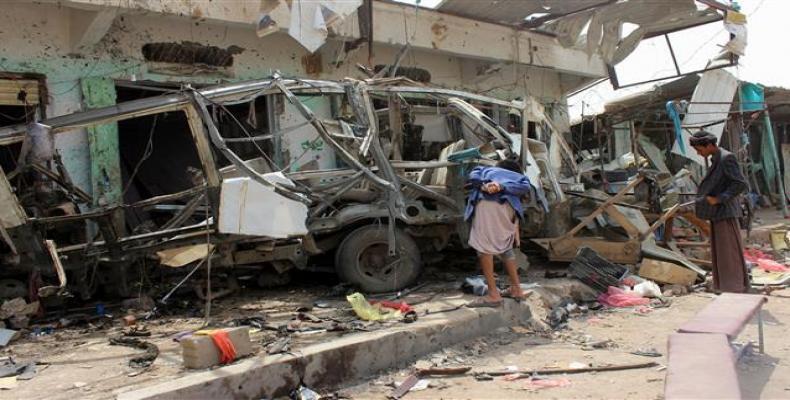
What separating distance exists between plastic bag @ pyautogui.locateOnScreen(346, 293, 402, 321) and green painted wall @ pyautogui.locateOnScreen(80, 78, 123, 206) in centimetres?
381

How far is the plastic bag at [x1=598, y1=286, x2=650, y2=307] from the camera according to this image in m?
6.05

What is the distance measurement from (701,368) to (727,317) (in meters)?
1.00

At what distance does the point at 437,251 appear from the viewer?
6516 mm

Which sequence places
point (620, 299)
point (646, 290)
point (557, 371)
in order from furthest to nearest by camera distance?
point (646, 290), point (620, 299), point (557, 371)

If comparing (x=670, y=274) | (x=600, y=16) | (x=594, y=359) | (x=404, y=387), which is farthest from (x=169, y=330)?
(x=600, y=16)

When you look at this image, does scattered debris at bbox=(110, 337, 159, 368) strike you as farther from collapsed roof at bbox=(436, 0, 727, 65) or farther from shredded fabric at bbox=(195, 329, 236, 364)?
collapsed roof at bbox=(436, 0, 727, 65)

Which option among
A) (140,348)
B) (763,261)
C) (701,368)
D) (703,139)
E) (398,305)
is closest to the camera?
(701,368)

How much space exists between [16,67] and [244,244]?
375 centimetres

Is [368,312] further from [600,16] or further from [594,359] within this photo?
[600,16]

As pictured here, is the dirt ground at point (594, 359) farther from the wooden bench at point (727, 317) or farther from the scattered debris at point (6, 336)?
the scattered debris at point (6, 336)

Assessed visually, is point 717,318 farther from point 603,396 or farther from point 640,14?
point 640,14

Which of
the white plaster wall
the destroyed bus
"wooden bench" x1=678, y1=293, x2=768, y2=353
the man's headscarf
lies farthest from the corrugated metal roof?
"wooden bench" x1=678, y1=293, x2=768, y2=353

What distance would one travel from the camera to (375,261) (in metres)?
5.91

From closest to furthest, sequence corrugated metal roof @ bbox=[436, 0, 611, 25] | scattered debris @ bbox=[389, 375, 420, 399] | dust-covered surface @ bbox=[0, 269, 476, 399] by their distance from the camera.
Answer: dust-covered surface @ bbox=[0, 269, 476, 399]
scattered debris @ bbox=[389, 375, 420, 399]
corrugated metal roof @ bbox=[436, 0, 611, 25]
